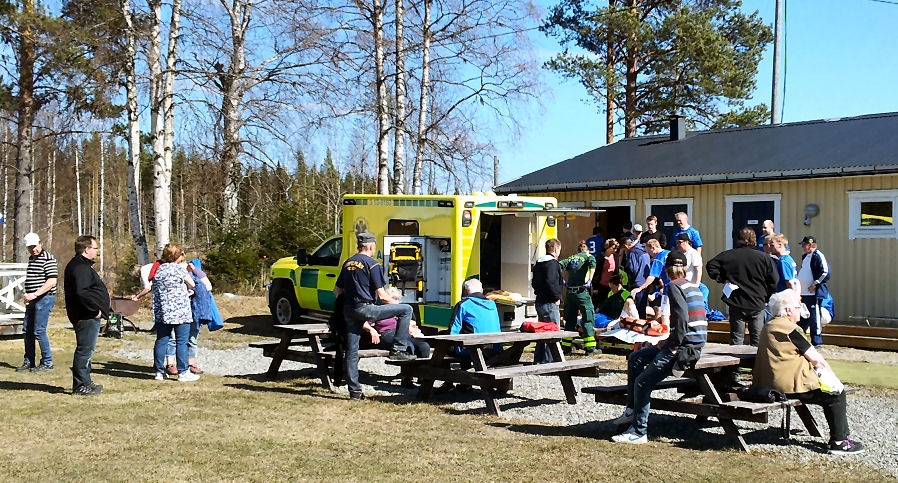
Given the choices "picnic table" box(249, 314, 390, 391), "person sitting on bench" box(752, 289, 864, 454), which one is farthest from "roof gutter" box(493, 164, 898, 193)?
"picnic table" box(249, 314, 390, 391)

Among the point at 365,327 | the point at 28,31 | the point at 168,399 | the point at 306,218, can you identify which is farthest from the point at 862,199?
the point at 28,31

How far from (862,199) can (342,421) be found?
10062mm

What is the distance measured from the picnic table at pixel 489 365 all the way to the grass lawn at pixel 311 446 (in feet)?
1.00

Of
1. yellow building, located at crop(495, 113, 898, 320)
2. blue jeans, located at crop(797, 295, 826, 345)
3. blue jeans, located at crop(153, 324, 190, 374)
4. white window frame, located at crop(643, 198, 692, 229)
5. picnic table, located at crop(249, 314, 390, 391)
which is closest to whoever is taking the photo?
picnic table, located at crop(249, 314, 390, 391)

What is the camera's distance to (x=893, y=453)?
→ 6.87 meters

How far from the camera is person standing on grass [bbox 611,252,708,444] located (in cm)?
691

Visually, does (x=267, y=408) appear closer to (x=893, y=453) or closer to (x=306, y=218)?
(x=893, y=453)

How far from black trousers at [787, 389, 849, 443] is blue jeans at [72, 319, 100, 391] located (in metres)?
6.79

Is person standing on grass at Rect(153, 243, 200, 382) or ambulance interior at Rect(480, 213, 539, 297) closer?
person standing on grass at Rect(153, 243, 200, 382)

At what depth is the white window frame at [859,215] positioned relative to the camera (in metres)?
13.8

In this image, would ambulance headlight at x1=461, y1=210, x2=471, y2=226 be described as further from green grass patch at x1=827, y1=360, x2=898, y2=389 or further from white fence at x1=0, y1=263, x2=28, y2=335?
white fence at x1=0, y1=263, x2=28, y2=335

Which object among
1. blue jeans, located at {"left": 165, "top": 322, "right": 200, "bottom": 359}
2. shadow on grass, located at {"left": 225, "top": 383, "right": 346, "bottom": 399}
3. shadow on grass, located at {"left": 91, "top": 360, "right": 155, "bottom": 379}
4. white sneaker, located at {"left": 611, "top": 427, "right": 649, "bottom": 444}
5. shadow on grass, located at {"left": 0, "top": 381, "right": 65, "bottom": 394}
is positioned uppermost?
blue jeans, located at {"left": 165, "top": 322, "right": 200, "bottom": 359}

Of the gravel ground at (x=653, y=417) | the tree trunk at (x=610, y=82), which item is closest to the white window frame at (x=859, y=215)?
the gravel ground at (x=653, y=417)

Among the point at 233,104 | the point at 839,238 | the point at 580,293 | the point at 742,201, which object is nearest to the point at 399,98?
the point at 233,104
